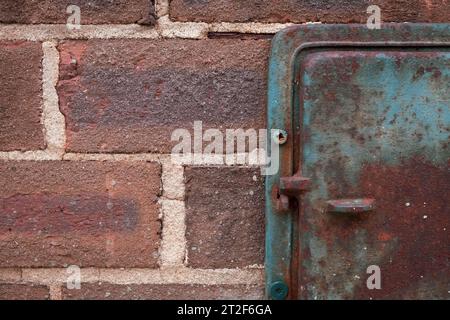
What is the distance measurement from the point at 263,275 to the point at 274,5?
1.33 ft

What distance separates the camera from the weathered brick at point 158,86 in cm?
75

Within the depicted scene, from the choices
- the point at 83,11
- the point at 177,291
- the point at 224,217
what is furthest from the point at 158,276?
the point at 83,11

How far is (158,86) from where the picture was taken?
2.45 ft

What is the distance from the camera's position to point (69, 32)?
0.75 m

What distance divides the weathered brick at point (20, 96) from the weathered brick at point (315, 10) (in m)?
0.22

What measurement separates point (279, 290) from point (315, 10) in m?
0.42

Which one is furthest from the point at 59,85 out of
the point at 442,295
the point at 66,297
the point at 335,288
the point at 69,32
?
the point at 442,295

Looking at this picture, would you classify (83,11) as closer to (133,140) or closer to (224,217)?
(133,140)

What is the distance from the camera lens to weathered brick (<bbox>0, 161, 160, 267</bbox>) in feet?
2.50

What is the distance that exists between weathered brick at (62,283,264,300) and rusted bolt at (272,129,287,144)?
23 cm

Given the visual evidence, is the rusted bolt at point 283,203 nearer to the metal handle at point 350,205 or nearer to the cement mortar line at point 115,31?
the metal handle at point 350,205

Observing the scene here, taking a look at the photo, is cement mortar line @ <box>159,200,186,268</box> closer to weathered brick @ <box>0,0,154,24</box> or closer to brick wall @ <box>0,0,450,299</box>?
brick wall @ <box>0,0,450,299</box>

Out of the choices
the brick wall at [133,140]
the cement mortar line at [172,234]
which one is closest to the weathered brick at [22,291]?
the brick wall at [133,140]

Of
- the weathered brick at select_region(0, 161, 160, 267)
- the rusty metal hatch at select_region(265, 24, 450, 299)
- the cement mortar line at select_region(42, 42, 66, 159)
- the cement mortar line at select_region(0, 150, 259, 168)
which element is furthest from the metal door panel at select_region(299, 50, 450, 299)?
the cement mortar line at select_region(42, 42, 66, 159)
